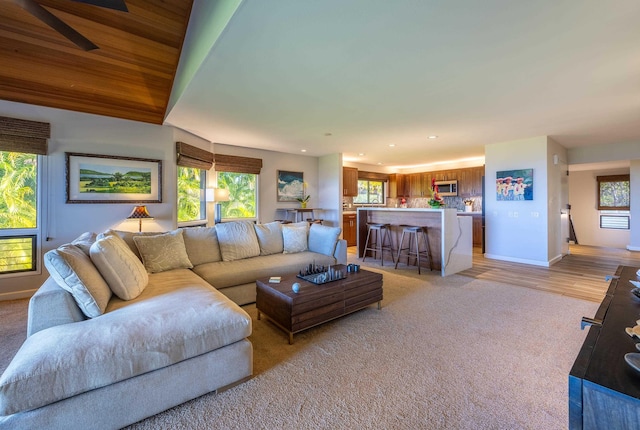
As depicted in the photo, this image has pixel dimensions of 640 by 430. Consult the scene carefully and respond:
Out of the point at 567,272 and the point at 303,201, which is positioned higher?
the point at 303,201

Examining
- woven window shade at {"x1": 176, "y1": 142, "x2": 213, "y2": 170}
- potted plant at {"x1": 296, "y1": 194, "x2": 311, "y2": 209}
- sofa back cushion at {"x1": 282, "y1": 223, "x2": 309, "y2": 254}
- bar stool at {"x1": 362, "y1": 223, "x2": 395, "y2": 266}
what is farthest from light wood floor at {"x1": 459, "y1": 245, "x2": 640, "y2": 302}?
woven window shade at {"x1": 176, "y1": 142, "x2": 213, "y2": 170}

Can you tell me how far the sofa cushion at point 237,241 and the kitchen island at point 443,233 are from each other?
2.84 metres

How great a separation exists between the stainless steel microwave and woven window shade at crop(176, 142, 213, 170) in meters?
6.13

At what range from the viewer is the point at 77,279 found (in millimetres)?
1713

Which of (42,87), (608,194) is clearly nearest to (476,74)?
(42,87)

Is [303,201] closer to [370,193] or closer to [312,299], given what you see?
[370,193]

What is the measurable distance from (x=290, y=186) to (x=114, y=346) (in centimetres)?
542

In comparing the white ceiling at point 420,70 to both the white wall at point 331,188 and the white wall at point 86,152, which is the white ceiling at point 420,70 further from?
the white wall at point 331,188

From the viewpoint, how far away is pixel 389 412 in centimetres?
157

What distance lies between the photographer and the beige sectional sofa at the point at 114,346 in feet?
4.17

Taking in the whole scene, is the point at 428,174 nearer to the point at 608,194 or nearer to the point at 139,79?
the point at 608,194

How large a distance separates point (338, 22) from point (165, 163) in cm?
361

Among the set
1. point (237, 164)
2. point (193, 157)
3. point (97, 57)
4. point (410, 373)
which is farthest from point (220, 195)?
point (410, 373)

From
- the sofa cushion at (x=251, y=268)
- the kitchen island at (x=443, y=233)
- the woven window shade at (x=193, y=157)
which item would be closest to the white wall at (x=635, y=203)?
the kitchen island at (x=443, y=233)
